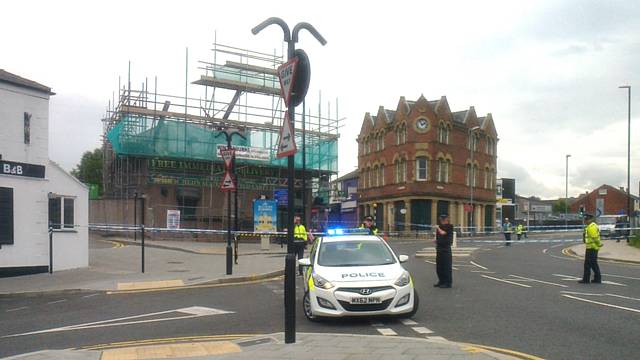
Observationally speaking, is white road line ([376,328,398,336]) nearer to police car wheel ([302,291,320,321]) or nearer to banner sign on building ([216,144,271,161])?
police car wheel ([302,291,320,321])

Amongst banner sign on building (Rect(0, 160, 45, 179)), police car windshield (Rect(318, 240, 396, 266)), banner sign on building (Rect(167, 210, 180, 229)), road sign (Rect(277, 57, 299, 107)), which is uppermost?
road sign (Rect(277, 57, 299, 107))

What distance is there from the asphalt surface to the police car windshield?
1052 mm

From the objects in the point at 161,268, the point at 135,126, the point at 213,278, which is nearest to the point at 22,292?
the point at 213,278

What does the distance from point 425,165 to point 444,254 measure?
139 ft

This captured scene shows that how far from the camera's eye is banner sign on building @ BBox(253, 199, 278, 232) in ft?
105

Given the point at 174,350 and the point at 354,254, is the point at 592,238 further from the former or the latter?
the point at 174,350

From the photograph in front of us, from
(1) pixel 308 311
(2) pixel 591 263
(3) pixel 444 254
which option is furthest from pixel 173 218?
(1) pixel 308 311

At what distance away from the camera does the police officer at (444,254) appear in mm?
14539

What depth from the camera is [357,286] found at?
31.9ft

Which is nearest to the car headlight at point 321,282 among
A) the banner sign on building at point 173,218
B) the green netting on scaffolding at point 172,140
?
the banner sign on building at point 173,218

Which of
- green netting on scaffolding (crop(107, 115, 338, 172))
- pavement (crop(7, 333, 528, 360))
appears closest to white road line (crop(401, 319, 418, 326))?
pavement (crop(7, 333, 528, 360))

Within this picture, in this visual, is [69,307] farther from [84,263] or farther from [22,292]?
[84,263]

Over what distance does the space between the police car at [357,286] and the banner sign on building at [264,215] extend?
20.9 meters

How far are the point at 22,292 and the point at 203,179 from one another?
27031mm
